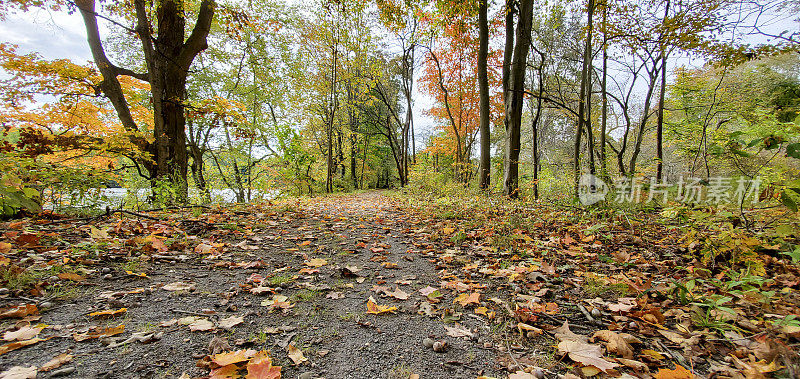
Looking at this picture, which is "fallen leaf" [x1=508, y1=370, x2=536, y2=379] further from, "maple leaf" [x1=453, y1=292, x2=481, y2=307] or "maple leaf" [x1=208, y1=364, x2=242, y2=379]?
"maple leaf" [x1=208, y1=364, x2=242, y2=379]

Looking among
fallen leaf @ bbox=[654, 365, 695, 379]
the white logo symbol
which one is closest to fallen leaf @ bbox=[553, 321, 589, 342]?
fallen leaf @ bbox=[654, 365, 695, 379]

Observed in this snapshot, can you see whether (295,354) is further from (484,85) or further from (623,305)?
(484,85)

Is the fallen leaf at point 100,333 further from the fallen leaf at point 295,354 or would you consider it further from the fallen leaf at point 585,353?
the fallen leaf at point 585,353

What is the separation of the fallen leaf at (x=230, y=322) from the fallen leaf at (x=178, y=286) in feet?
2.02

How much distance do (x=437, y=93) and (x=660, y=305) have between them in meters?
15.9

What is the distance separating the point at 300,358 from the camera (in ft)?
A: 4.31

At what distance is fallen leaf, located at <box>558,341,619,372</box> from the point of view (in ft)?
3.98

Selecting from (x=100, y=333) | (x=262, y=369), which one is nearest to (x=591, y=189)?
(x=262, y=369)

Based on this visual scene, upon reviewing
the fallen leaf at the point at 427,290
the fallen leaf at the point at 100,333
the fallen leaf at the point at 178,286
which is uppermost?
the fallen leaf at the point at 100,333

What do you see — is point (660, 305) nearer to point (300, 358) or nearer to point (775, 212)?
point (775, 212)

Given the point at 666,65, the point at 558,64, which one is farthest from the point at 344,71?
the point at 666,65

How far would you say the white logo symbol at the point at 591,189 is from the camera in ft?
14.5

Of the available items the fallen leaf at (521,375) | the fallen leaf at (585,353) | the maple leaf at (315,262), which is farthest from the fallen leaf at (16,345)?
the fallen leaf at (585,353)

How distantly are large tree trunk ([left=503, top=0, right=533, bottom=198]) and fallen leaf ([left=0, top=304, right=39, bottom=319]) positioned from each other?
704cm
